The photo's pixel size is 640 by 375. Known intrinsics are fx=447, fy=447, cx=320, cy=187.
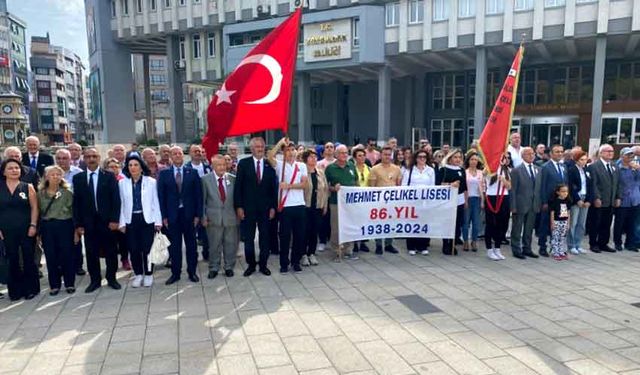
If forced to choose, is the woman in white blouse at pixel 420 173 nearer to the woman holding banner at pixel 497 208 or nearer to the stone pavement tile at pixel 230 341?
the woman holding banner at pixel 497 208

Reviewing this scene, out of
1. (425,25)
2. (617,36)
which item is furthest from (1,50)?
(617,36)

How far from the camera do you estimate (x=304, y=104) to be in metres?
33.6

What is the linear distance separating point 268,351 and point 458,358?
68.5 inches

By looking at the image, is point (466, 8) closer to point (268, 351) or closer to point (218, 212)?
point (218, 212)

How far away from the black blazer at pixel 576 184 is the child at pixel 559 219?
383mm

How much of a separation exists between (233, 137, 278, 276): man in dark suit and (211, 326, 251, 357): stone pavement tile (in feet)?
6.36

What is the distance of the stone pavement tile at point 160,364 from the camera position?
3850 millimetres

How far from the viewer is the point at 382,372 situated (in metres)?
3.80

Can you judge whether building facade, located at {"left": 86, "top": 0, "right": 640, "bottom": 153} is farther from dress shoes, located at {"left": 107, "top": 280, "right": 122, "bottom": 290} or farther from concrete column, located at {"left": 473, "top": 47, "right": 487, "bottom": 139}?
dress shoes, located at {"left": 107, "top": 280, "right": 122, "bottom": 290}

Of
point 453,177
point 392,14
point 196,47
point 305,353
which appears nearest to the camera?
point 305,353

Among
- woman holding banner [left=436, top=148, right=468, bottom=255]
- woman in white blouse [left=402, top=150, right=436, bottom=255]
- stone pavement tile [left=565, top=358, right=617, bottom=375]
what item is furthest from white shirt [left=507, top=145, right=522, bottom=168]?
stone pavement tile [left=565, top=358, right=617, bottom=375]

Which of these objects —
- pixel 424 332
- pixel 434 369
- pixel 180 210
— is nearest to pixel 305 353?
pixel 434 369

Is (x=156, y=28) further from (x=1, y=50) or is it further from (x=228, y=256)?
(x=1, y=50)

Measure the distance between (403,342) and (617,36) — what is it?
89.9 ft
